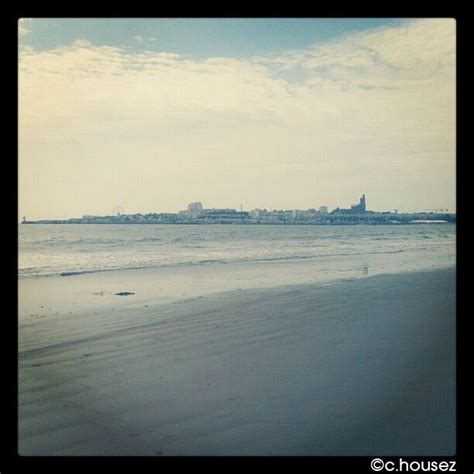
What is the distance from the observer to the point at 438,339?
5191 mm

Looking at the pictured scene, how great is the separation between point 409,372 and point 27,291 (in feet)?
25.1

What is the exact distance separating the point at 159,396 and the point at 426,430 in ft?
6.17

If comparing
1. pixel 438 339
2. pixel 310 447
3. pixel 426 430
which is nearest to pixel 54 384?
pixel 310 447

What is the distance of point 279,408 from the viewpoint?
3373 millimetres

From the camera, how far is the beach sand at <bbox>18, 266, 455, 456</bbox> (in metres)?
2.95

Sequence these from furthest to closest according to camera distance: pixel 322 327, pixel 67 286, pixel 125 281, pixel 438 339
A: 1. pixel 125 281
2. pixel 67 286
3. pixel 322 327
4. pixel 438 339

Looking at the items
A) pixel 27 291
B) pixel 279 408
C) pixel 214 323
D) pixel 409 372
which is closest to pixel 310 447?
pixel 279 408

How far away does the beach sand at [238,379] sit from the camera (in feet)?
9.68

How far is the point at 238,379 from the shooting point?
3.99m
